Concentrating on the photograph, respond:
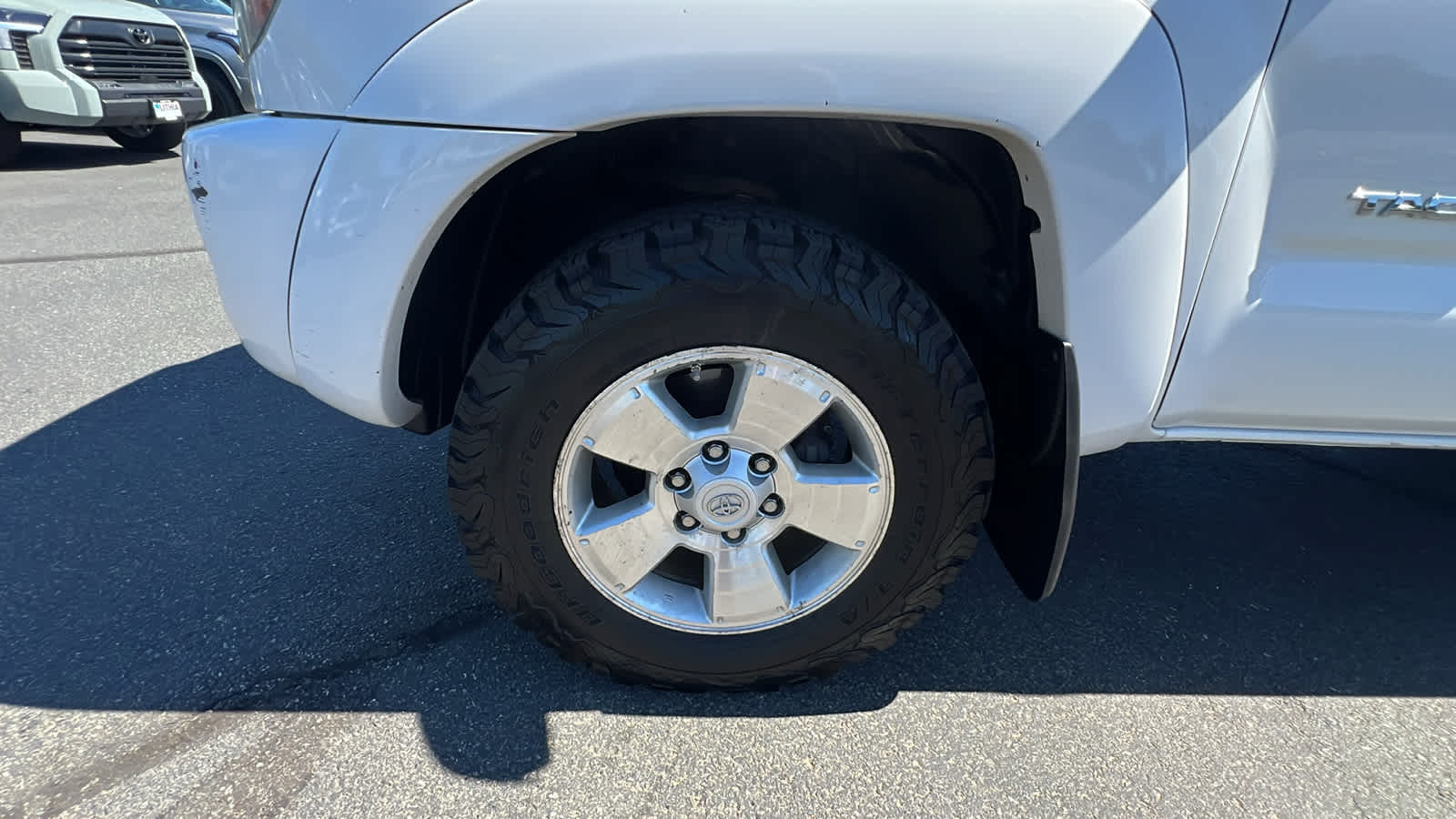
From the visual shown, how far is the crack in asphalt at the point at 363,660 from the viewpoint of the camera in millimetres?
1716

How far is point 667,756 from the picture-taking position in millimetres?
1635

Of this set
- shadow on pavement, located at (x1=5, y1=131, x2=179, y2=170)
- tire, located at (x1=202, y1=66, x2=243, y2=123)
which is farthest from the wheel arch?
tire, located at (x1=202, y1=66, x2=243, y2=123)

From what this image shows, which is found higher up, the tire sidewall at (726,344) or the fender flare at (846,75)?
the fender flare at (846,75)

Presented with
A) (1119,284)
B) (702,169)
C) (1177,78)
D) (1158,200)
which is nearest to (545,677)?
(702,169)

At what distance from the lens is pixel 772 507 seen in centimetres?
163

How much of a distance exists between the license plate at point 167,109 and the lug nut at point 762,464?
830 cm

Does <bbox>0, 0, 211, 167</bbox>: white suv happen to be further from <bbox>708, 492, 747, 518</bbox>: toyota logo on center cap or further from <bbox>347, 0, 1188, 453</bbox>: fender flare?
<bbox>708, 492, 747, 518</bbox>: toyota logo on center cap

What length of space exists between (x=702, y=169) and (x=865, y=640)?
41.3 inches

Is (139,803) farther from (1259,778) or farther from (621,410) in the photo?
(1259,778)

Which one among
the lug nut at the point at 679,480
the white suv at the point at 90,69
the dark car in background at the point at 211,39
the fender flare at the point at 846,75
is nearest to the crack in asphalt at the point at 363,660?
the lug nut at the point at 679,480

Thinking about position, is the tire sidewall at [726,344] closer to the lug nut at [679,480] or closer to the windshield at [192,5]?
the lug nut at [679,480]

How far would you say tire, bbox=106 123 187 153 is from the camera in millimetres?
8406

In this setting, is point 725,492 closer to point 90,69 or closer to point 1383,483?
point 1383,483

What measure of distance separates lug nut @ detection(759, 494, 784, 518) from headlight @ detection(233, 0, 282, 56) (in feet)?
4.16
